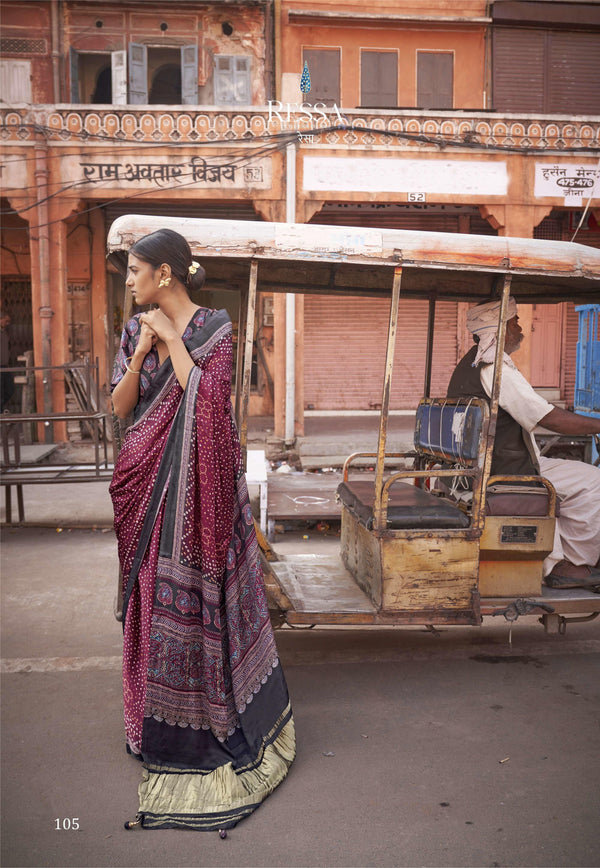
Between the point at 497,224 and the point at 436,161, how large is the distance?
1466 millimetres

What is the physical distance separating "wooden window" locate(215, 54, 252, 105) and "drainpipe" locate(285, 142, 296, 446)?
3271 mm

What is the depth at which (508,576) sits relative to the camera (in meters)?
3.93

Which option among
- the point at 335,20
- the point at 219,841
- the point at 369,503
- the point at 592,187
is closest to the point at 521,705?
the point at 369,503

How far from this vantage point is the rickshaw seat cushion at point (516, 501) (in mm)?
Result: 3857

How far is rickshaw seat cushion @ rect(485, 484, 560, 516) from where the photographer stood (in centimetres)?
386

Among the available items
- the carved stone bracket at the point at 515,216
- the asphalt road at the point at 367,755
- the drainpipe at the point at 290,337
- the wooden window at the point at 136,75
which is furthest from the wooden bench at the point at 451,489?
the wooden window at the point at 136,75

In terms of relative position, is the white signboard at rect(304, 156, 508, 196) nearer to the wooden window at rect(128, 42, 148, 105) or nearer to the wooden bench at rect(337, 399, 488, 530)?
the wooden window at rect(128, 42, 148, 105)

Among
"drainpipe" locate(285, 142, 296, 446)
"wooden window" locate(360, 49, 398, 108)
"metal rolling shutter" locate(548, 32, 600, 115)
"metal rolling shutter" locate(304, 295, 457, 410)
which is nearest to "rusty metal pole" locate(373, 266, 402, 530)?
"drainpipe" locate(285, 142, 296, 446)

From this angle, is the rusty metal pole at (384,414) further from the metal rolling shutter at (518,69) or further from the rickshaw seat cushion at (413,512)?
the metal rolling shutter at (518,69)

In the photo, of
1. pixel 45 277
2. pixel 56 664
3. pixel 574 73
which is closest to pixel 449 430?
pixel 56 664

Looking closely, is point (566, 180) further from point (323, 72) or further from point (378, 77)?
point (323, 72)

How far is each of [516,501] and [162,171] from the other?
9869mm

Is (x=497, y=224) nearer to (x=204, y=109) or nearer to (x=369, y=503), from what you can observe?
(x=204, y=109)

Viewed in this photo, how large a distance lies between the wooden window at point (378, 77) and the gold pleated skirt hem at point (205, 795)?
1420 centimetres
